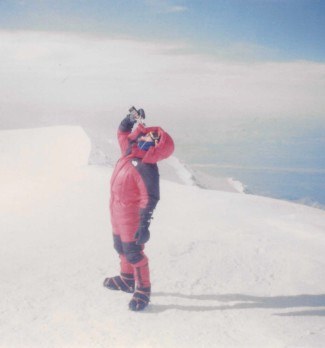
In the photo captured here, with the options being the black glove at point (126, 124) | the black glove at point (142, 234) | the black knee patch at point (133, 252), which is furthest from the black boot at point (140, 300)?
the black glove at point (126, 124)

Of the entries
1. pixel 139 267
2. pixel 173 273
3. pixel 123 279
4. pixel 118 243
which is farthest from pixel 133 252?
pixel 173 273

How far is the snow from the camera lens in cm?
371

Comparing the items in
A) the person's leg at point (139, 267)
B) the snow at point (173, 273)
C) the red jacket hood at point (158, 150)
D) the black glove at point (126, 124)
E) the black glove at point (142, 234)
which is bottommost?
the snow at point (173, 273)

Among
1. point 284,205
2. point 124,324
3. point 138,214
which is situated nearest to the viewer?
point 124,324

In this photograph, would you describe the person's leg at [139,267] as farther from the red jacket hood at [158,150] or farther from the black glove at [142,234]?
the red jacket hood at [158,150]

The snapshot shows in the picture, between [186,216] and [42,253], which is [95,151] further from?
[42,253]

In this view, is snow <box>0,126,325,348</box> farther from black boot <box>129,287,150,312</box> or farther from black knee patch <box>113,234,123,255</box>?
black knee patch <box>113,234,123,255</box>

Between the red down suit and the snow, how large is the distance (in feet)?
1.51

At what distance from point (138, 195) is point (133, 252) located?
0.55 metres

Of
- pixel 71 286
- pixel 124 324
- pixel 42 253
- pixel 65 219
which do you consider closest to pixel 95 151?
pixel 65 219

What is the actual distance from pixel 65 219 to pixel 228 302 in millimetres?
3578

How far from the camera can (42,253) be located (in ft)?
18.4

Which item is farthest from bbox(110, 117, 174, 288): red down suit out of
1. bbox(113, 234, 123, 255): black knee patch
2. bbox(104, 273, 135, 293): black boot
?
bbox(104, 273, 135, 293): black boot

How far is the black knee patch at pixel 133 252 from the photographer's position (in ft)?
14.0
